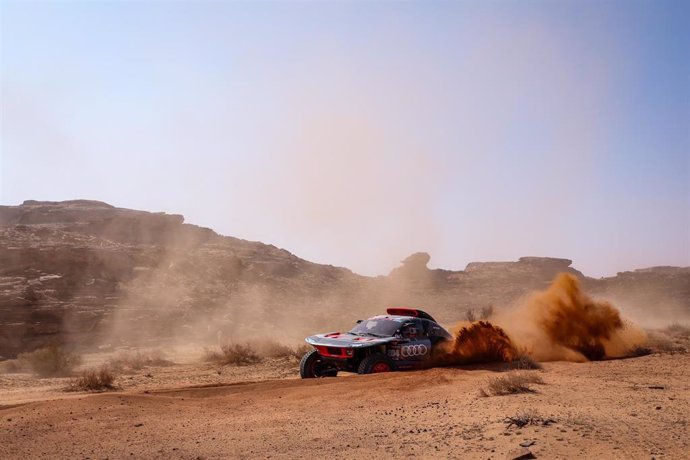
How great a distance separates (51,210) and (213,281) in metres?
17.8

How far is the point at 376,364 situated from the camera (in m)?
14.0

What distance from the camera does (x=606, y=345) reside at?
19141 mm

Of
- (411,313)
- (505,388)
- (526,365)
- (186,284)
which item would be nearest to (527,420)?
(505,388)

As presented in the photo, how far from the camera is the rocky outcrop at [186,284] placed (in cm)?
3391

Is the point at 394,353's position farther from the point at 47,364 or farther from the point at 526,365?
the point at 47,364

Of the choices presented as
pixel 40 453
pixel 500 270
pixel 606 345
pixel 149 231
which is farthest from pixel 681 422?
pixel 500 270

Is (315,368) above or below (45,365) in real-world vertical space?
above

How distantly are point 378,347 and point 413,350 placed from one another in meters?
0.99

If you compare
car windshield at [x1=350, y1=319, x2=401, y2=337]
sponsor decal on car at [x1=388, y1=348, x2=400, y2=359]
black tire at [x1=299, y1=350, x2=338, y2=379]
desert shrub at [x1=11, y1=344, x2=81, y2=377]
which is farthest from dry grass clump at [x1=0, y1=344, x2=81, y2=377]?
sponsor decal on car at [x1=388, y1=348, x2=400, y2=359]

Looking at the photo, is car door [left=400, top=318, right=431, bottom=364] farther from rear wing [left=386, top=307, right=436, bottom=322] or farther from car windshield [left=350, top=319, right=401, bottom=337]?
rear wing [left=386, top=307, right=436, bottom=322]

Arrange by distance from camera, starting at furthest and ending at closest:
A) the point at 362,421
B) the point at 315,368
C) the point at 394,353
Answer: the point at 315,368
the point at 394,353
the point at 362,421

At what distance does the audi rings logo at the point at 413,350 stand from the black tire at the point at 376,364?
17.4 inches

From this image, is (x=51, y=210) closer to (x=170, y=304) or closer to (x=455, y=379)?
(x=170, y=304)

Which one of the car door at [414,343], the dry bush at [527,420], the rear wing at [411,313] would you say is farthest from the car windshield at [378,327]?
the dry bush at [527,420]
